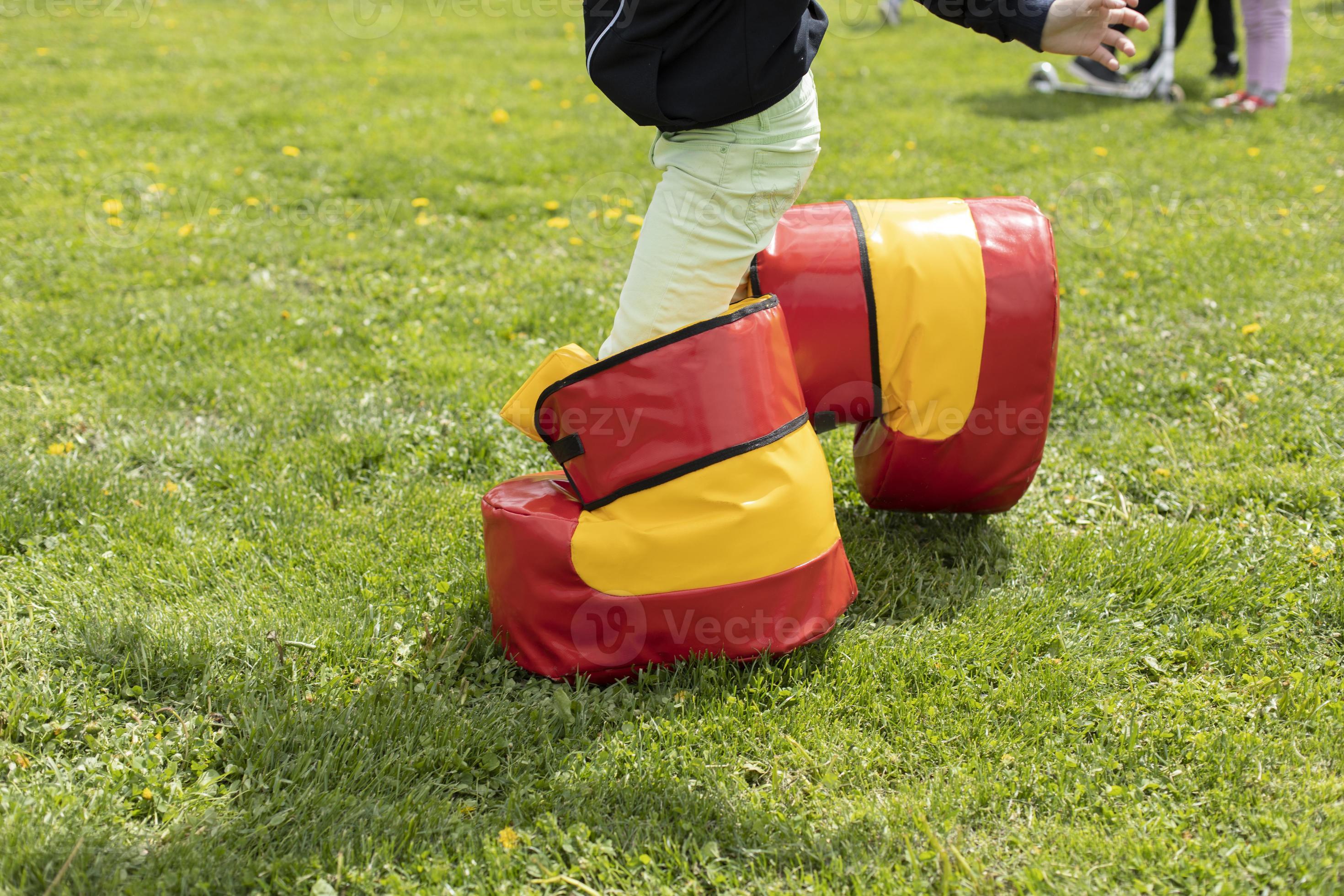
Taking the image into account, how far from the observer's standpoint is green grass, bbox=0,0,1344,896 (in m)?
1.93

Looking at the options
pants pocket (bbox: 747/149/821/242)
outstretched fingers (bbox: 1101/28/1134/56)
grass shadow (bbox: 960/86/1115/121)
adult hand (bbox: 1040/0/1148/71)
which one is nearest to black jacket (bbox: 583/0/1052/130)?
pants pocket (bbox: 747/149/821/242)

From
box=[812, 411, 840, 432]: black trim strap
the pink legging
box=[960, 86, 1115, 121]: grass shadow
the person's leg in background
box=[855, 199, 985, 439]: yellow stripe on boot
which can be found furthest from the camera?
the person's leg in background

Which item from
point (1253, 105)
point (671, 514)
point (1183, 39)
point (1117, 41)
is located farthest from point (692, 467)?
point (1183, 39)

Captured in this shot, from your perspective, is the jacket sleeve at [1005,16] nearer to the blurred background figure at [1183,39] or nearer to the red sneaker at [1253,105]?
the red sneaker at [1253,105]

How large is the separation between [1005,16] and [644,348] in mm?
1112

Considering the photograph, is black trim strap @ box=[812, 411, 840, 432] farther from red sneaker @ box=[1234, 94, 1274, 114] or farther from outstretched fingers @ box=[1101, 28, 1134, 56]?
red sneaker @ box=[1234, 94, 1274, 114]

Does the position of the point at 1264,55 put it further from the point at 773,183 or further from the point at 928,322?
the point at 773,183

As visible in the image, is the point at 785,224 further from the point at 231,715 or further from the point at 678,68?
the point at 231,715

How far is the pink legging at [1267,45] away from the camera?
6.57 m

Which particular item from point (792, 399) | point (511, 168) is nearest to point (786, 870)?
point (792, 399)

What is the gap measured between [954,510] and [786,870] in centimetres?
123

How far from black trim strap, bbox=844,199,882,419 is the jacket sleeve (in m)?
0.49

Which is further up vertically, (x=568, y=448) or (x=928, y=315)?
(x=928, y=315)

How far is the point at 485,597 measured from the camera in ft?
8.51
